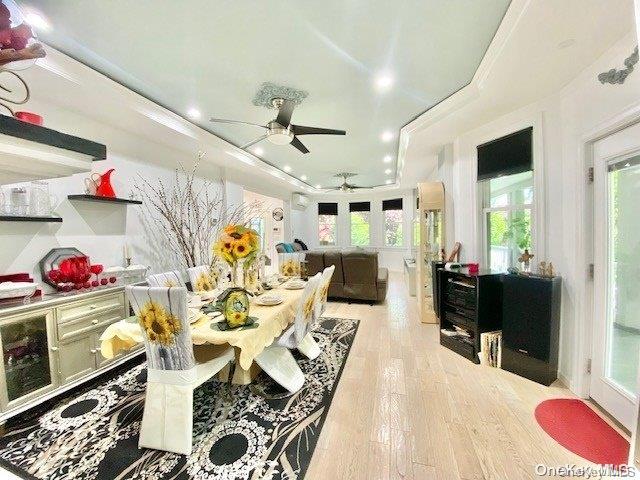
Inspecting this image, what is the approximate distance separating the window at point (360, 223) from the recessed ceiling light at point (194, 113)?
6739 mm

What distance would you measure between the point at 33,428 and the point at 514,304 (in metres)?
3.95

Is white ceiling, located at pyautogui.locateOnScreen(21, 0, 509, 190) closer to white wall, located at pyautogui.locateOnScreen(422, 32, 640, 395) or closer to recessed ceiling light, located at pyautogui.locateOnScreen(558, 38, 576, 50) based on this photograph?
recessed ceiling light, located at pyautogui.locateOnScreen(558, 38, 576, 50)

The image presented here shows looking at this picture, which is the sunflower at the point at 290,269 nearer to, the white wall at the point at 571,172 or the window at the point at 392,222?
the white wall at the point at 571,172

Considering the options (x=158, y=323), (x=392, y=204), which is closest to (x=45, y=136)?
(x=158, y=323)

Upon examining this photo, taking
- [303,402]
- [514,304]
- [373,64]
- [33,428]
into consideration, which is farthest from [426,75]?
[33,428]

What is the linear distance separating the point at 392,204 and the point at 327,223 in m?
2.36

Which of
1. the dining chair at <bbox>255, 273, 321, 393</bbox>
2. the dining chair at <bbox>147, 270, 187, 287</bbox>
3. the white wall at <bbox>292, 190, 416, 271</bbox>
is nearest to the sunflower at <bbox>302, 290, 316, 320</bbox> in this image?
the dining chair at <bbox>255, 273, 321, 393</bbox>

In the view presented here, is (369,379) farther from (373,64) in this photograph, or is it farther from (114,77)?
(114,77)

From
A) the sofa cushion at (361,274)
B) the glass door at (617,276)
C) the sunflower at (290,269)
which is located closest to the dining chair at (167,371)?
the sunflower at (290,269)

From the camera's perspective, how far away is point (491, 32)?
190 centimetres

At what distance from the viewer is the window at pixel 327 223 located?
383 inches

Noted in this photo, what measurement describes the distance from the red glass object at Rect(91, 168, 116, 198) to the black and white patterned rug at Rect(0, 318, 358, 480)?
1.88 meters

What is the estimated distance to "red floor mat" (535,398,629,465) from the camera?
1641mm

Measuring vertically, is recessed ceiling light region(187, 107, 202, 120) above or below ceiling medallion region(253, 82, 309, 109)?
above
